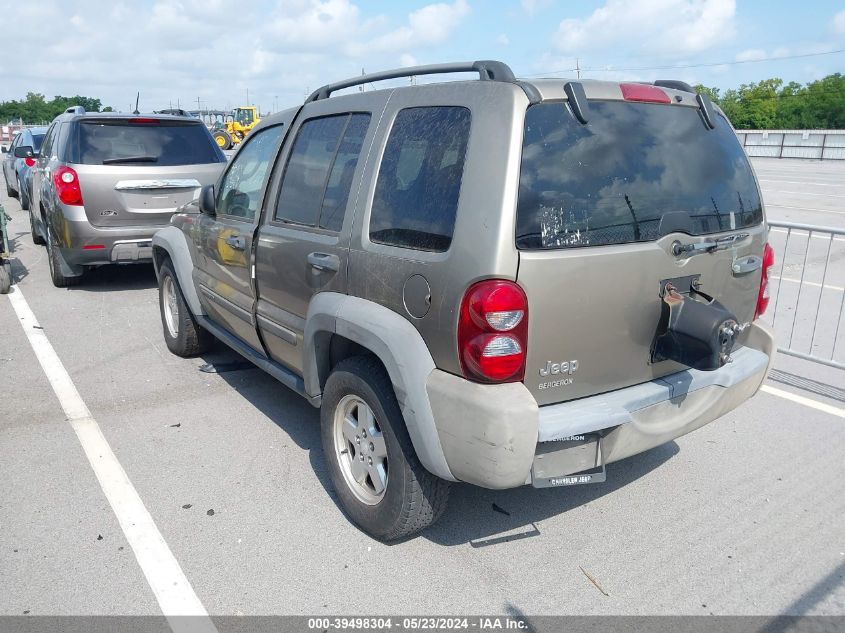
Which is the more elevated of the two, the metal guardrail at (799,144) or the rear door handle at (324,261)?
the metal guardrail at (799,144)

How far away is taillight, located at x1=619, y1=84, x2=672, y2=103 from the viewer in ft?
10.1

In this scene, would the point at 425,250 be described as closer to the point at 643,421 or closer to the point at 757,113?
the point at 643,421

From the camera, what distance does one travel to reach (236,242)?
445cm

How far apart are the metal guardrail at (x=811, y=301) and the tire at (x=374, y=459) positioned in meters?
3.29

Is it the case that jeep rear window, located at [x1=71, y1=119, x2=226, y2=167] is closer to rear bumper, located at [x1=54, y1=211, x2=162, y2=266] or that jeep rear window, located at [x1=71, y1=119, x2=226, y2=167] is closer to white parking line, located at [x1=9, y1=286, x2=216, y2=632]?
rear bumper, located at [x1=54, y1=211, x2=162, y2=266]

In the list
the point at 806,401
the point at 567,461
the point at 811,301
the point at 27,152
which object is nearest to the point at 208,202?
the point at 567,461

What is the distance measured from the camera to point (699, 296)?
319 cm

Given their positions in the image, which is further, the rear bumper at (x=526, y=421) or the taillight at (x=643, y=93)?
the taillight at (x=643, y=93)

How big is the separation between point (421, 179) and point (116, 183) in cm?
570

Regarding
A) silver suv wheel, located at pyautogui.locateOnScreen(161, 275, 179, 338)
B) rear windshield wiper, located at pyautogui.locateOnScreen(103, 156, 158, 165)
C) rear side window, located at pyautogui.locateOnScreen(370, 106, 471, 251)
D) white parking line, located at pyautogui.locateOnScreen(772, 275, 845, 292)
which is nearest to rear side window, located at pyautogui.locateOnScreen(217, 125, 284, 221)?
rear side window, located at pyautogui.locateOnScreen(370, 106, 471, 251)

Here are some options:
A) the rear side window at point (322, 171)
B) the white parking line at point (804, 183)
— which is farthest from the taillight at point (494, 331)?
the white parking line at point (804, 183)

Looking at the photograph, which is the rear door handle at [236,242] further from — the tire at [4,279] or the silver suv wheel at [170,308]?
the tire at [4,279]

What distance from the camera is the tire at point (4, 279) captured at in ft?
26.4

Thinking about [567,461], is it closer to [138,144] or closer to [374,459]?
[374,459]
